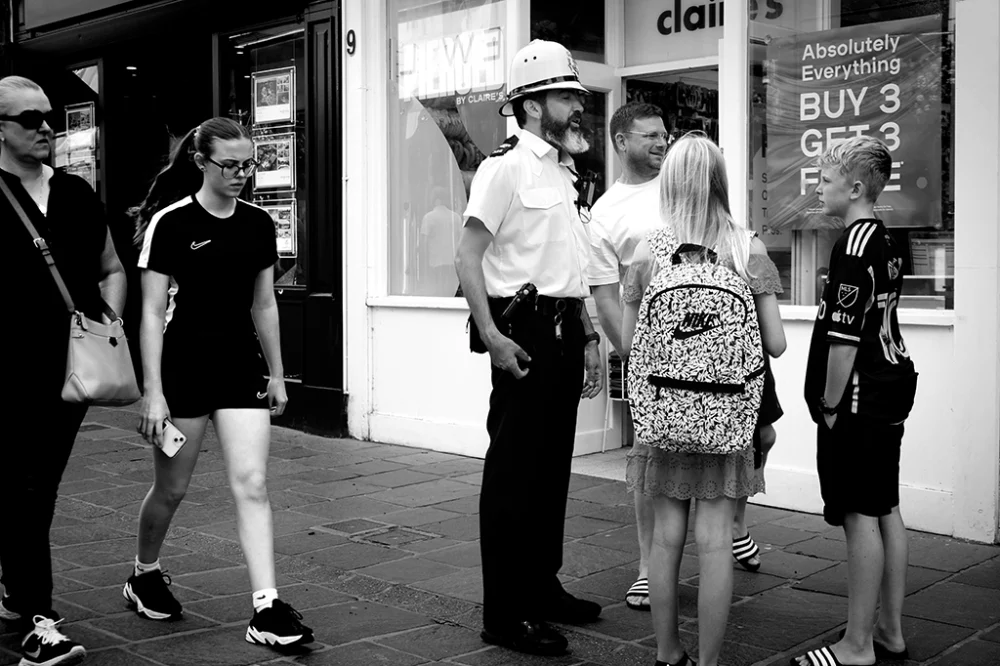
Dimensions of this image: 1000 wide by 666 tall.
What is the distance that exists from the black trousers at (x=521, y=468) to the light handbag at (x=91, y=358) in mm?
1327

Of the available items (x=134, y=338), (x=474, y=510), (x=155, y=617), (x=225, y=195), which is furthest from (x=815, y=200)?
(x=134, y=338)

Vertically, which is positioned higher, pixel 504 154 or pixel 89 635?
pixel 504 154

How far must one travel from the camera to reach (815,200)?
22.6 ft

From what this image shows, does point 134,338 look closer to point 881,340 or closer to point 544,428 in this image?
point 544,428

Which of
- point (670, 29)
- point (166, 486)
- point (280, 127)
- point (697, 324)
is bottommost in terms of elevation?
point (166, 486)

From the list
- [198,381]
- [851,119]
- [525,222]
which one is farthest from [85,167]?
[525,222]

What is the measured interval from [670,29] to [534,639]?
5250 millimetres

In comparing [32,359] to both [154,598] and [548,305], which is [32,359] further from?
[548,305]

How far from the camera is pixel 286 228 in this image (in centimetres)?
989

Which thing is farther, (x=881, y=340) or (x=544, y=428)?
(x=544, y=428)

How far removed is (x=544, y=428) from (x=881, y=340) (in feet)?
4.06

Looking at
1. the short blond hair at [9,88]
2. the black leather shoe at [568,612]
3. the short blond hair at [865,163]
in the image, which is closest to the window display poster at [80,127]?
the short blond hair at [9,88]

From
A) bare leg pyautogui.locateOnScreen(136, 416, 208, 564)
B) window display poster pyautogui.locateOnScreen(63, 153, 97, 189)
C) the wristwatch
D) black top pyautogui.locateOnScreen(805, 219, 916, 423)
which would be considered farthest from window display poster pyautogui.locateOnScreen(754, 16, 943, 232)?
window display poster pyautogui.locateOnScreen(63, 153, 97, 189)

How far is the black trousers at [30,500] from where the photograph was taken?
4.38 meters
